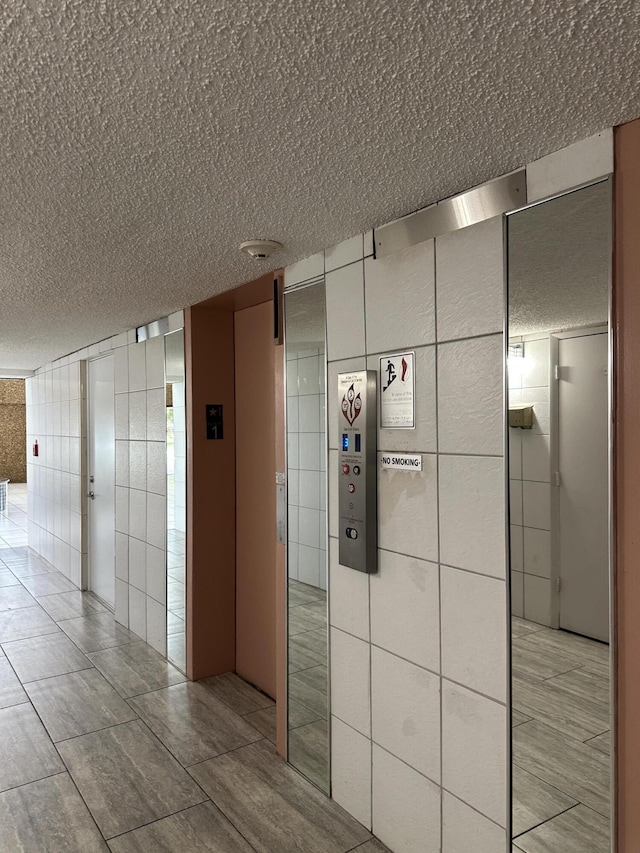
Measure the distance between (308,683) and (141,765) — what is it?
0.91 m

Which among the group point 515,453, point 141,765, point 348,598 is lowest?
point 141,765

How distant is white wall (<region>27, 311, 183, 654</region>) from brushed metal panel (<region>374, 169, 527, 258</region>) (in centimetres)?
204

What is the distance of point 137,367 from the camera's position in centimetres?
438

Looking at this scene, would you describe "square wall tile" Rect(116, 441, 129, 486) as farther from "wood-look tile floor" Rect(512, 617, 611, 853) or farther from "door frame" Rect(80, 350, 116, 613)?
"wood-look tile floor" Rect(512, 617, 611, 853)

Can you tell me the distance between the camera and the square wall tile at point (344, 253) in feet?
7.47

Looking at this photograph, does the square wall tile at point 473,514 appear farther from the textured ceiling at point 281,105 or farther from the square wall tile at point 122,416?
the square wall tile at point 122,416

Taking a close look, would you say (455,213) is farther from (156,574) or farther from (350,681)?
(156,574)

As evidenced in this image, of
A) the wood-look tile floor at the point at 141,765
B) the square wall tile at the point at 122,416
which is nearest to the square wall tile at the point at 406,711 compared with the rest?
the wood-look tile floor at the point at 141,765

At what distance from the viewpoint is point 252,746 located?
2908mm

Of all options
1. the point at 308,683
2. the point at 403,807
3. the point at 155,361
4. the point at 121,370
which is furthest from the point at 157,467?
the point at 403,807

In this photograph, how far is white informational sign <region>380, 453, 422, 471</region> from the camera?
202 centimetres

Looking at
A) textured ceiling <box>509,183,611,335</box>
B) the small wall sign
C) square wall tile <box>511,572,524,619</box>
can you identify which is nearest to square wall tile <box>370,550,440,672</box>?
square wall tile <box>511,572,524,619</box>

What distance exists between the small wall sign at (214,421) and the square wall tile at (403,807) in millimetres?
2099

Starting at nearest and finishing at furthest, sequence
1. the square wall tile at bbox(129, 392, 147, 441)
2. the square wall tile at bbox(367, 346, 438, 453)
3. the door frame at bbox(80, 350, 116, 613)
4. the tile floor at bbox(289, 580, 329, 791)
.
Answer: the square wall tile at bbox(367, 346, 438, 453)
the tile floor at bbox(289, 580, 329, 791)
the square wall tile at bbox(129, 392, 147, 441)
the door frame at bbox(80, 350, 116, 613)
